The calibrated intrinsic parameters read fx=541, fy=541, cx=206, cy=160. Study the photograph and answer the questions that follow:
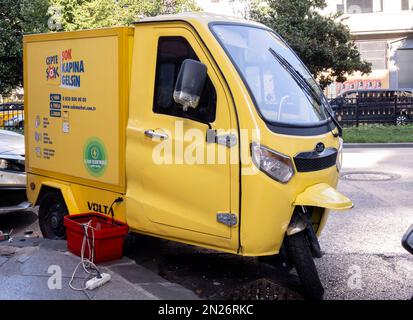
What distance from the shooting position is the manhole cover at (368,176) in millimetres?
10148

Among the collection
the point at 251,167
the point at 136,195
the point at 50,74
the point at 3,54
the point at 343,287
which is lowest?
the point at 343,287

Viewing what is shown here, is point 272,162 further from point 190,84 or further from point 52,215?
point 52,215

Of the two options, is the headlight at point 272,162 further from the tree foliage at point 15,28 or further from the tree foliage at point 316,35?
the tree foliage at point 316,35

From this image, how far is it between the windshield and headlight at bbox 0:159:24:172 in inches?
145

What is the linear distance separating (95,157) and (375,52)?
107 feet

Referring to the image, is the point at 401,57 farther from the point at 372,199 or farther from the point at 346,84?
the point at 372,199

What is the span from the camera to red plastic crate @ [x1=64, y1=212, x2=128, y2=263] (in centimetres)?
483

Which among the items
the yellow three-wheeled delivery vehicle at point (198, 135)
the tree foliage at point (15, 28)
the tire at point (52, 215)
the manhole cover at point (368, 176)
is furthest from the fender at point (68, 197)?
the tree foliage at point (15, 28)

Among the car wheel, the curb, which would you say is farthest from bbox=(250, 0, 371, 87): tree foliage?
the curb

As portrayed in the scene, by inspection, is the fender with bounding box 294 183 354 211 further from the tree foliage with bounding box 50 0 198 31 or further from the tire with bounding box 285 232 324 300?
the tree foliage with bounding box 50 0 198 31

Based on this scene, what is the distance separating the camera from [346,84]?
33.8 meters

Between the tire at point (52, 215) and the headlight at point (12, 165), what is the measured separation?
3.65 feet
